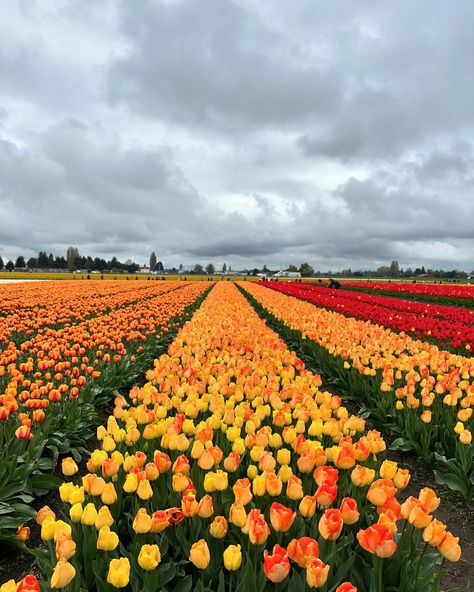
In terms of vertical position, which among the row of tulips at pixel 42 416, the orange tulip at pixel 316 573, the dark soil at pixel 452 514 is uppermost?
the orange tulip at pixel 316 573

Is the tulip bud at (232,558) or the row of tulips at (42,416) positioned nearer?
the tulip bud at (232,558)

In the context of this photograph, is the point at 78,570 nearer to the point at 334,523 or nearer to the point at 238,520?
the point at 238,520

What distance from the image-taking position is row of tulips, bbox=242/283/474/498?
4563 millimetres

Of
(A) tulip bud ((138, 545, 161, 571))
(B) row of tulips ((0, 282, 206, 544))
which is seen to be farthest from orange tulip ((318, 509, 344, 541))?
(B) row of tulips ((0, 282, 206, 544))

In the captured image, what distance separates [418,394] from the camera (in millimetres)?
6059

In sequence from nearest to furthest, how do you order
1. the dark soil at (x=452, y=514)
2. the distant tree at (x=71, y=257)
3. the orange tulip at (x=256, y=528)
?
the orange tulip at (x=256, y=528) → the dark soil at (x=452, y=514) → the distant tree at (x=71, y=257)

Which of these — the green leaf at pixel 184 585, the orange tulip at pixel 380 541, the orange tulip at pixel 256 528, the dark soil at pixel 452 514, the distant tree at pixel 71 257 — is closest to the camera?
the orange tulip at pixel 380 541

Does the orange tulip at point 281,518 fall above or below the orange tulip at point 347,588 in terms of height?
above

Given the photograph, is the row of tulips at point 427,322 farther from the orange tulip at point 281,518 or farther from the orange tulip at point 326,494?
the orange tulip at point 281,518

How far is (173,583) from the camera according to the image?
236 cm

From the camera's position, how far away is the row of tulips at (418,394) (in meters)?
4.56

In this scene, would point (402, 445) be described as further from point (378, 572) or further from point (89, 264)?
point (89, 264)

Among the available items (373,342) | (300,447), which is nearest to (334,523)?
(300,447)

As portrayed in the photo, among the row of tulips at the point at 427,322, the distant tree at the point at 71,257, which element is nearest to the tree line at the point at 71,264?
the distant tree at the point at 71,257
